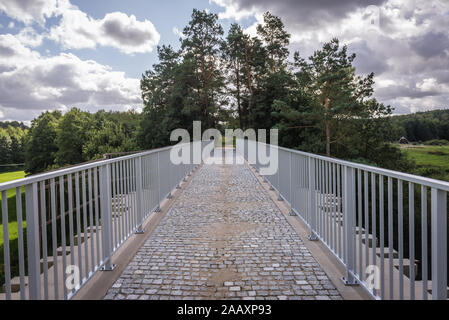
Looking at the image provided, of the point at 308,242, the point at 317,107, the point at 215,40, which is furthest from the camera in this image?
the point at 215,40

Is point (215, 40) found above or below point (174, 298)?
above

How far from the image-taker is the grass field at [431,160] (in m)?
31.4

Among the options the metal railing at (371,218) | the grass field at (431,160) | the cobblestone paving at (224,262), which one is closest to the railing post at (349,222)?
the metal railing at (371,218)

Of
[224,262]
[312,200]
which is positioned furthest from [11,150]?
[312,200]

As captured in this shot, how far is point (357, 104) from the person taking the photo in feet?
76.1

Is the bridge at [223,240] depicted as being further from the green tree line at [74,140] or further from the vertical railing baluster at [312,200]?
the green tree line at [74,140]

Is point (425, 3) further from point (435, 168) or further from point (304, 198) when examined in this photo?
point (304, 198)

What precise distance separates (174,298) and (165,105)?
37.3 meters

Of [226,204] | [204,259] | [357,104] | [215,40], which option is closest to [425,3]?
[357,104]

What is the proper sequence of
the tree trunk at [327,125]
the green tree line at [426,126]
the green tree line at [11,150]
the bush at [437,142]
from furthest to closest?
the green tree line at [11,150], the green tree line at [426,126], the bush at [437,142], the tree trunk at [327,125]

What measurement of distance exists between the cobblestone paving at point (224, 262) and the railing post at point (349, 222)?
0.23 meters

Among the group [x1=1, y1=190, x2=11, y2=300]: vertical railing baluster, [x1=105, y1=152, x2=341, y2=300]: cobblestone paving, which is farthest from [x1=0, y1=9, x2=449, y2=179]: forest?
[x1=1, y1=190, x2=11, y2=300]: vertical railing baluster

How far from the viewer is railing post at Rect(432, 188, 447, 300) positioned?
1587 mm
